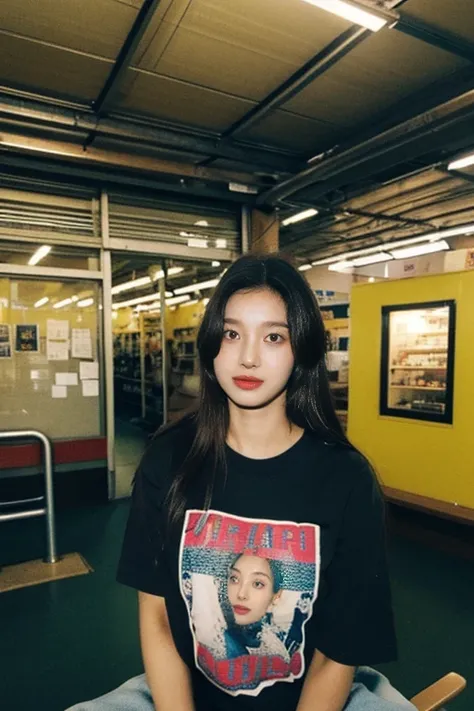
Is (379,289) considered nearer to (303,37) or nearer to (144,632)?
(303,37)

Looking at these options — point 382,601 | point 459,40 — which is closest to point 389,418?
point 459,40

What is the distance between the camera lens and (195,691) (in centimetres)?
111

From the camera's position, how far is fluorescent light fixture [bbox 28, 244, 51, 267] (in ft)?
14.9

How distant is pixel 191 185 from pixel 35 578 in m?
3.84

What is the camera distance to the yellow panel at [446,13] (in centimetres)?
258

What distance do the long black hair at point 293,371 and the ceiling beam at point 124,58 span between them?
2.24 m

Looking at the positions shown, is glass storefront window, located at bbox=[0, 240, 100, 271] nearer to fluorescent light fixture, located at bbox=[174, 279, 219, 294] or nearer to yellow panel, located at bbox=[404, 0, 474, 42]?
yellow panel, located at bbox=[404, 0, 474, 42]

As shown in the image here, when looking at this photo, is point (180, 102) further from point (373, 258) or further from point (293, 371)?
point (373, 258)

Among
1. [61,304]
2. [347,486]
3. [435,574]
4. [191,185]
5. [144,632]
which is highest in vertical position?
[191,185]

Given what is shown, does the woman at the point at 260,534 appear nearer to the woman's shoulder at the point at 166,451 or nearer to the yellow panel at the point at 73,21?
the woman's shoulder at the point at 166,451

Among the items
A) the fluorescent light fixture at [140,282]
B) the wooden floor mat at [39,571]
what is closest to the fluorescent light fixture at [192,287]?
the fluorescent light fixture at [140,282]

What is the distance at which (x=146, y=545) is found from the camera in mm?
1104

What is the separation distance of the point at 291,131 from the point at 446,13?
172cm

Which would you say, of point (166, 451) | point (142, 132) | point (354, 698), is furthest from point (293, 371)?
point (142, 132)
